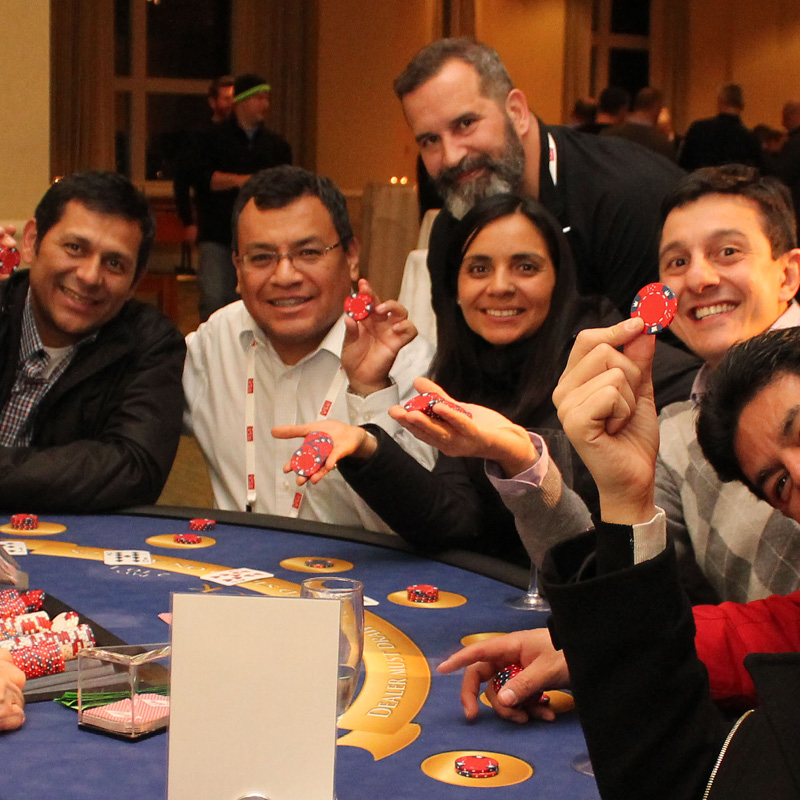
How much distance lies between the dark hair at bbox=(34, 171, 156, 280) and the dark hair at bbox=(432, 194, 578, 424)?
0.92 metres

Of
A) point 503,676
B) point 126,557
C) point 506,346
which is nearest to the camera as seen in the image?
point 503,676

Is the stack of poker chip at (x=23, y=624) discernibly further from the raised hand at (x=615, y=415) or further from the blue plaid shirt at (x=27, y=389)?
the blue plaid shirt at (x=27, y=389)

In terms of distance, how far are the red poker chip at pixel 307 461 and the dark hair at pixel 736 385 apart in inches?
31.7

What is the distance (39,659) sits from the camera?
1.55 metres

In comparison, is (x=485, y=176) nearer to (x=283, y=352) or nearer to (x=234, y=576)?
(x=283, y=352)

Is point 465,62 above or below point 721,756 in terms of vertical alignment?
above

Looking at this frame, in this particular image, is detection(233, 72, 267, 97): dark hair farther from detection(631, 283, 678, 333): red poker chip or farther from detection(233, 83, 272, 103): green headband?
detection(631, 283, 678, 333): red poker chip

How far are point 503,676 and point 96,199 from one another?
2035 millimetres

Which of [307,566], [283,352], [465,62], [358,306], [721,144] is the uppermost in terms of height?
[721,144]

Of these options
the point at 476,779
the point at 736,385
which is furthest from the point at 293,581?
the point at 736,385

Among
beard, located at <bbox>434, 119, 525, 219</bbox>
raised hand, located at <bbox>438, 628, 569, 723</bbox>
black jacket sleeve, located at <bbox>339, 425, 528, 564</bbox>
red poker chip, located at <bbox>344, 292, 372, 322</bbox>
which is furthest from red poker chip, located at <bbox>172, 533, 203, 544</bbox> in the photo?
beard, located at <bbox>434, 119, 525, 219</bbox>

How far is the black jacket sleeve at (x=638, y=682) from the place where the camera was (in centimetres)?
118

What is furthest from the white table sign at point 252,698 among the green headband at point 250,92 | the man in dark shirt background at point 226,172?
the green headband at point 250,92

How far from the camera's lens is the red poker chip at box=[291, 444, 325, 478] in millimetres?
2098
